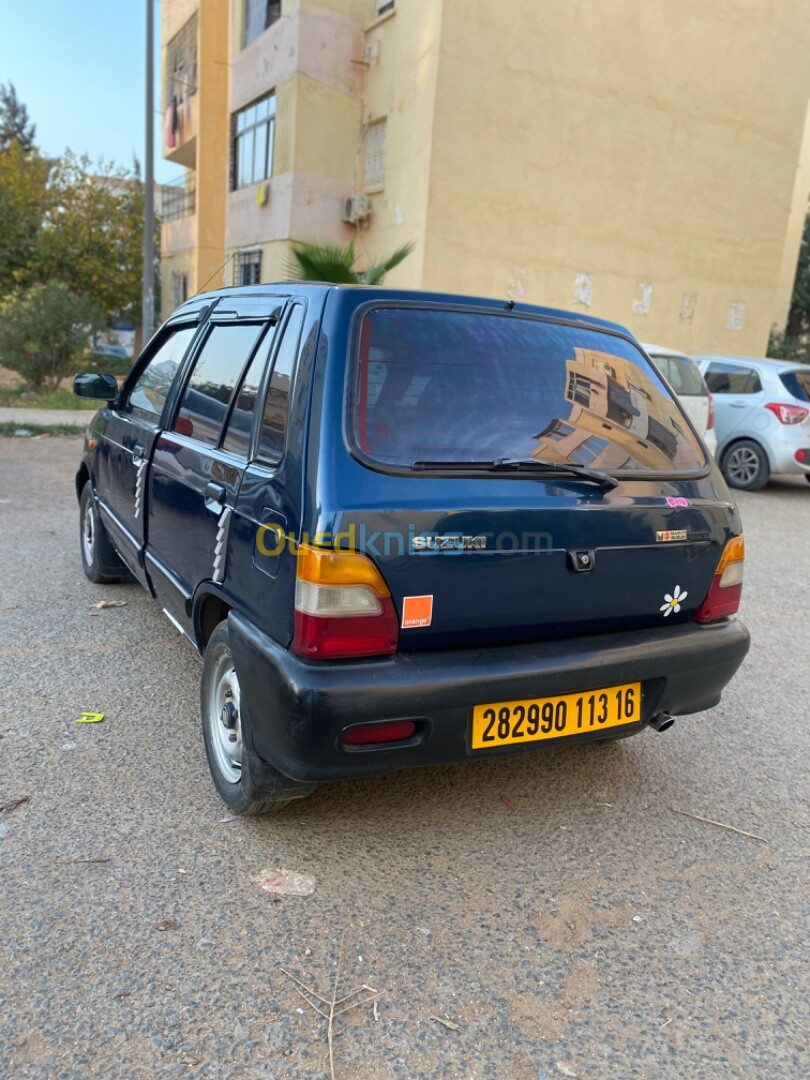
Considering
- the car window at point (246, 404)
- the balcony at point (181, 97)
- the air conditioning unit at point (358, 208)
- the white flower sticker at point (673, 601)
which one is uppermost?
the balcony at point (181, 97)

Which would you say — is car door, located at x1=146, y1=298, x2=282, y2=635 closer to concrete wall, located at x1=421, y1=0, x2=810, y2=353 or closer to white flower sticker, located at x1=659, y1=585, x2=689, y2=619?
white flower sticker, located at x1=659, y1=585, x2=689, y2=619

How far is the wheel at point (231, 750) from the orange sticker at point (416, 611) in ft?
2.09

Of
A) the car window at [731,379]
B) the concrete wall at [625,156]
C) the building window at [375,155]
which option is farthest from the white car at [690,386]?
the building window at [375,155]

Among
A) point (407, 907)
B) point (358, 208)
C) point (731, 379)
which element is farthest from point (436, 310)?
point (358, 208)

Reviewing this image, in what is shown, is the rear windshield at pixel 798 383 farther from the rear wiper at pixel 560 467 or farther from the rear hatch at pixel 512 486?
the rear wiper at pixel 560 467

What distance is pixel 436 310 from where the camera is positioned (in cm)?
273

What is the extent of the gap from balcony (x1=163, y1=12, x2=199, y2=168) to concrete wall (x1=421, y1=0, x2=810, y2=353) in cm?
1060

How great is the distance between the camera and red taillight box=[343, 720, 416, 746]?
7.70 feet

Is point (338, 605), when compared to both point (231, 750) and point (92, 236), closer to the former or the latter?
point (231, 750)

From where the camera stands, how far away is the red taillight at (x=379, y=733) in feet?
7.70

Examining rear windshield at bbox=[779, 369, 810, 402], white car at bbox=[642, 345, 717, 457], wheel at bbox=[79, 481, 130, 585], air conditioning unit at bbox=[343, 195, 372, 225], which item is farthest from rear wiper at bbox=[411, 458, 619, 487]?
air conditioning unit at bbox=[343, 195, 372, 225]

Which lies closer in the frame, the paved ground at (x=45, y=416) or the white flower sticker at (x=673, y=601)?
the white flower sticker at (x=673, y=601)

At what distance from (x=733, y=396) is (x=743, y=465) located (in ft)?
2.92

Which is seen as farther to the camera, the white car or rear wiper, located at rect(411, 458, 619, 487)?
the white car
